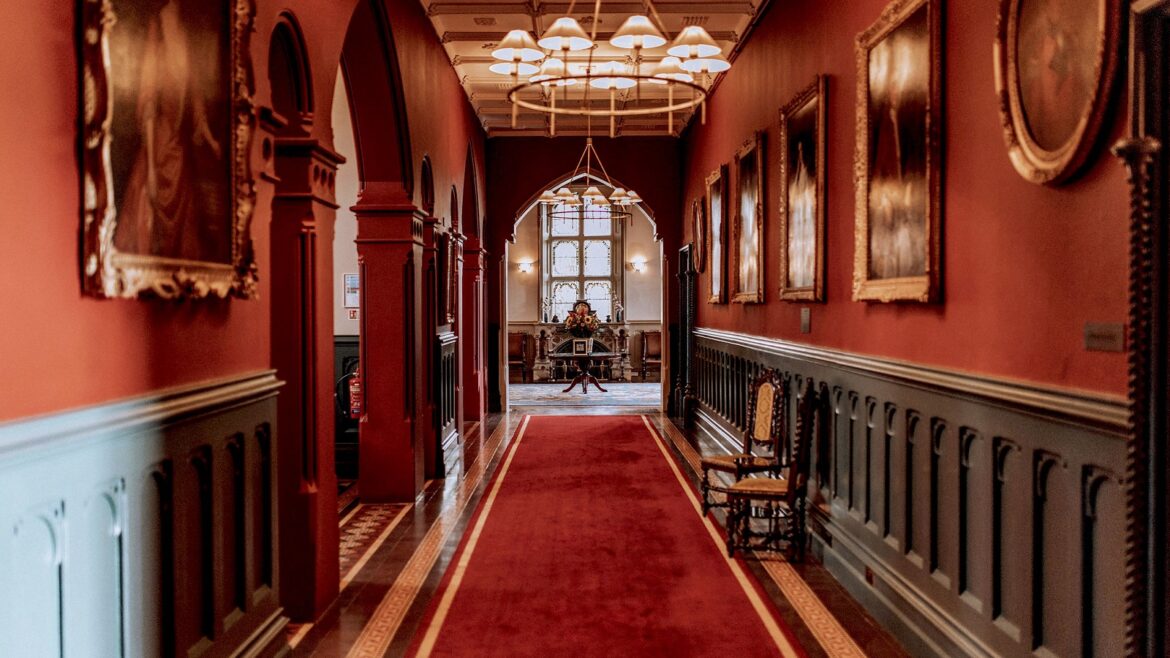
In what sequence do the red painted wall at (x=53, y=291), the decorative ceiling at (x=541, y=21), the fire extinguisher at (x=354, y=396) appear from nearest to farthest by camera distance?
the red painted wall at (x=53, y=291), the decorative ceiling at (x=541, y=21), the fire extinguisher at (x=354, y=396)

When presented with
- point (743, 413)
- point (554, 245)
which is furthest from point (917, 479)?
point (554, 245)

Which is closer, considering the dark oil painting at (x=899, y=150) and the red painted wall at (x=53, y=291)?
the red painted wall at (x=53, y=291)

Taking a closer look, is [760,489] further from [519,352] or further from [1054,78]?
[519,352]

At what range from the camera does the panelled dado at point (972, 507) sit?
2.96m

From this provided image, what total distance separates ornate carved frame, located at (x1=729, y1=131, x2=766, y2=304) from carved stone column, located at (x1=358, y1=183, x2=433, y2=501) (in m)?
3.08

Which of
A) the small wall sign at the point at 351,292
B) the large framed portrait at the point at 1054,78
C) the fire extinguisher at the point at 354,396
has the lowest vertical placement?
the fire extinguisher at the point at 354,396

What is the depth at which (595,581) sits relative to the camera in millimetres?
5574

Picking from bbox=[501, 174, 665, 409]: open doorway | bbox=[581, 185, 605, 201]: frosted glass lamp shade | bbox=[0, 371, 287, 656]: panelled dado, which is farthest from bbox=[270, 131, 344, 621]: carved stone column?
bbox=[501, 174, 665, 409]: open doorway

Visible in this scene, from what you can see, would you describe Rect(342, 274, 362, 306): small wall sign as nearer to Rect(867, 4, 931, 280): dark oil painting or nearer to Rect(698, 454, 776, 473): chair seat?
Rect(698, 454, 776, 473): chair seat

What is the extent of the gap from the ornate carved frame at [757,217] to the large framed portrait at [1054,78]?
15.0 feet

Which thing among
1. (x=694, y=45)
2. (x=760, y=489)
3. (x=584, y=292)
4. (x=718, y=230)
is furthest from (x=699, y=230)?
(x=584, y=292)

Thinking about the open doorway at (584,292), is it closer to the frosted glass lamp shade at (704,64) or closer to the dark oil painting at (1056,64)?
the frosted glass lamp shade at (704,64)

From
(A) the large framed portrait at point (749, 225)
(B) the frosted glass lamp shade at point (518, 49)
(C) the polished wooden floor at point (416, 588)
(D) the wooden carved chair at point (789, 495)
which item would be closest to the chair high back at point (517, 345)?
(A) the large framed portrait at point (749, 225)

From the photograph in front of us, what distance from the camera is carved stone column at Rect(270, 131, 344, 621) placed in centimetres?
476
